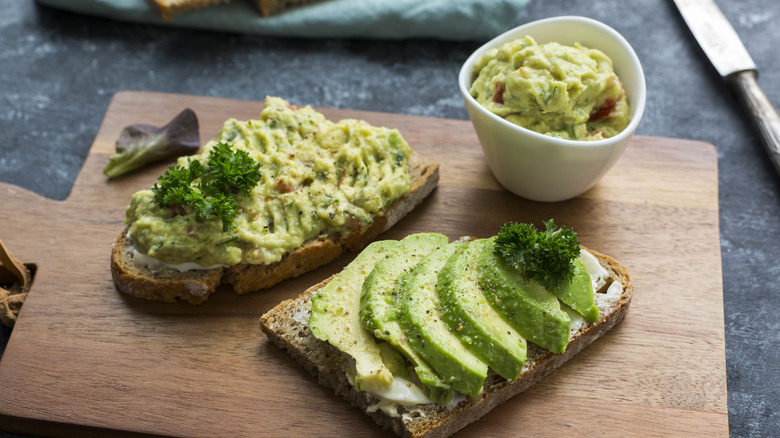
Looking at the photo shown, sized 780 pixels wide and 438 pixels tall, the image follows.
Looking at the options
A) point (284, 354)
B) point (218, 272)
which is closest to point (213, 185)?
point (218, 272)

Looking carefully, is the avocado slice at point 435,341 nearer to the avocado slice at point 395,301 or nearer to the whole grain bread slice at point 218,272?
the avocado slice at point 395,301

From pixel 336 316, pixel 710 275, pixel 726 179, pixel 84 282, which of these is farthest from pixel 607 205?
pixel 84 282

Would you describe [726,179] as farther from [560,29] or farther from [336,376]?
[336,376]

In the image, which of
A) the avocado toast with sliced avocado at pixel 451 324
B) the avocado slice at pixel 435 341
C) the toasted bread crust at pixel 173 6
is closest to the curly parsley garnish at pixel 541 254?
the avocado toast with sliced avocado at pixel 451 324

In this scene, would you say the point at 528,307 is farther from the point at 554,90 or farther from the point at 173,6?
the point at 173,6

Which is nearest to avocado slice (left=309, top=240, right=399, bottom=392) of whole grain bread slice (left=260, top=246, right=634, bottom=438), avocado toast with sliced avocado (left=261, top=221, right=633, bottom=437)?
avocado toast with sliced avocado (left=261, top=221, right=633, bottom=437)
